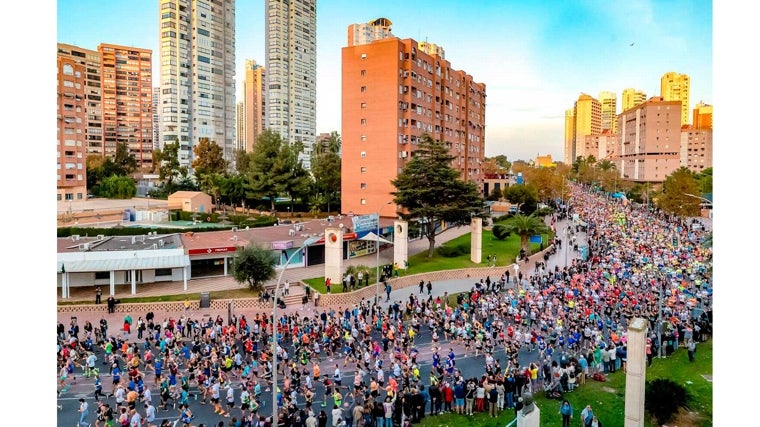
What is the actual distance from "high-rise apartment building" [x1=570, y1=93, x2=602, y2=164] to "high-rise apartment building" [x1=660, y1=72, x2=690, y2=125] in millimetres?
44558

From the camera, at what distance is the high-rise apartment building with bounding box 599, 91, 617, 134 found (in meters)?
140

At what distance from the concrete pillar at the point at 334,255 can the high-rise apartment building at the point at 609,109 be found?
12840cm

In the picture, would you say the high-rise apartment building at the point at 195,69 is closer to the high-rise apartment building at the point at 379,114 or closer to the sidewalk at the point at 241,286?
the high-rise apartment building at the point at 379,114

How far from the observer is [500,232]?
47969 millimetres

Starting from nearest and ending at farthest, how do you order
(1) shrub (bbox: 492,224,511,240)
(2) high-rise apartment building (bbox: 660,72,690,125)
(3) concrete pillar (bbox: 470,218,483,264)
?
1. (3) concrete pillar (bbox: 470,218,483,264)
2. (1) shrub (bbox: 492,224,511,240)
3. (2) high-rise apartment building (bbox: 660,72,690,125)

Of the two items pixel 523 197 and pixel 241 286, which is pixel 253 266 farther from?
pixel 523 197

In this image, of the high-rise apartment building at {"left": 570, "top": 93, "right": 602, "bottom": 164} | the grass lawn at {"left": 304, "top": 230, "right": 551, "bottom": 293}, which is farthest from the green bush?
the high-rise apartment building at {"left": 570, "top": 93, "right": 602, "bottom": 164}

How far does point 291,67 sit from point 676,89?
65601 mm

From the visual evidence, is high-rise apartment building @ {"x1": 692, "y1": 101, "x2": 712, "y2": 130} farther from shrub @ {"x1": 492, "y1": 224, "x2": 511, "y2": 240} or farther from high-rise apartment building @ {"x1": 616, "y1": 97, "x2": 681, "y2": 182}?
shrub @ {"x1": 492, "y1": 224, "x2": 511, "y2": 240}

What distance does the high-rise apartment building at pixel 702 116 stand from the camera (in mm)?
72662

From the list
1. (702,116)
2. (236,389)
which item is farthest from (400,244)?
(702,116)
